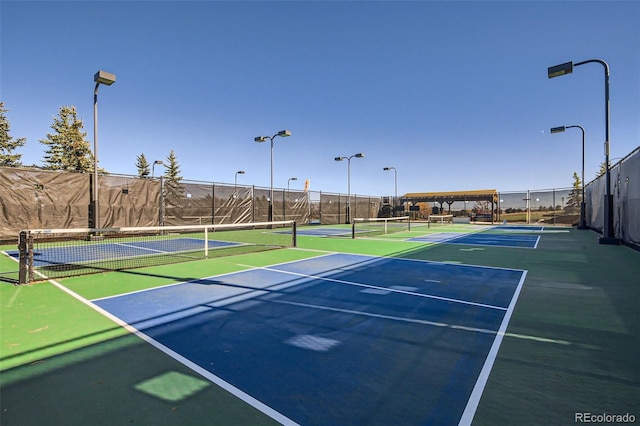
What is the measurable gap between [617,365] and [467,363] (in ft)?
4.68

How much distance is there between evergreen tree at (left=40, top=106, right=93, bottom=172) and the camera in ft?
132

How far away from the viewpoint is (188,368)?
10.2 ft

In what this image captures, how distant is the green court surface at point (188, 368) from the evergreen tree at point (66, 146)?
140 ft

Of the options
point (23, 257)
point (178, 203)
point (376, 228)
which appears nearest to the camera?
point (23, 257)

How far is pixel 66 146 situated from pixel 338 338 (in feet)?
161

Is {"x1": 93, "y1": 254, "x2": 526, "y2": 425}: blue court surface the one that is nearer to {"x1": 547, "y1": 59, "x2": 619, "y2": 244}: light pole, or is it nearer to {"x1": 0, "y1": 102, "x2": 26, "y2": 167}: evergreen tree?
{"x1": 547, "y1": 59, "x2": 619, "y2": 244}: light pole

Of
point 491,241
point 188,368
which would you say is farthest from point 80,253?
point 491,241

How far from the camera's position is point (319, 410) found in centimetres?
247

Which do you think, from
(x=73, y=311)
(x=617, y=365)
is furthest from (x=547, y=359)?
(x=73, y=311)

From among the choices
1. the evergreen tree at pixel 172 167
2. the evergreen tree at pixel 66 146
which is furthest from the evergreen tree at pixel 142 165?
the evergreen tree at pixel 66 146

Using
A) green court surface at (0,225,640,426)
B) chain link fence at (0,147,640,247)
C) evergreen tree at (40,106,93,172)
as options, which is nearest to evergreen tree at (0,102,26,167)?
evergreen tree at (40,106,93,172)

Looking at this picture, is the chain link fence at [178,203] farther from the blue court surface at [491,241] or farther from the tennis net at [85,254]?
the blue court surface at [491,241]

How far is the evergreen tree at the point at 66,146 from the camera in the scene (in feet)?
132

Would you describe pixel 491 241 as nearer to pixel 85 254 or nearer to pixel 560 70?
pixel 560 70
